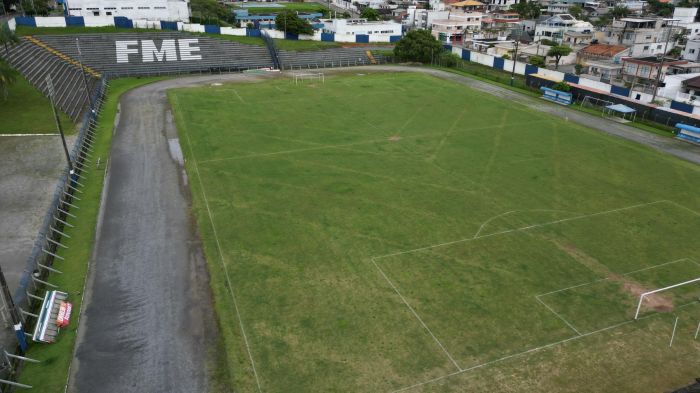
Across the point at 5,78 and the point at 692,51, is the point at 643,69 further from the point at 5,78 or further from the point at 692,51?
the point at 5,78

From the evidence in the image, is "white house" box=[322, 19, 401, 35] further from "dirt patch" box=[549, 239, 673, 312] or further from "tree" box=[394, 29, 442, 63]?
"dirt patch" box=[549, 239, 673, 312]

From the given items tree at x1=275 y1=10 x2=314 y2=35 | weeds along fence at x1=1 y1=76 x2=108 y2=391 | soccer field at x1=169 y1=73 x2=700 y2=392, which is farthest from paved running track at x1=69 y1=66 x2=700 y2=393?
tree at x1=275 y1=10 x2=314 y2=35

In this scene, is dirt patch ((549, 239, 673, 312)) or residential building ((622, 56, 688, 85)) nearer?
dirt patch ((549, 239, 673, 312))

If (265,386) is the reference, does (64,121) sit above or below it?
above

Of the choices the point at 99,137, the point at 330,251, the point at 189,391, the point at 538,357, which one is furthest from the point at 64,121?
the point at 538,357

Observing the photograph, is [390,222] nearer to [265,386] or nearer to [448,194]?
[448,194]

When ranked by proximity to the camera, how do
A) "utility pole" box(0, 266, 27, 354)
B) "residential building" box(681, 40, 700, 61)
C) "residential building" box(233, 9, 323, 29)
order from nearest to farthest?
"utility pole" box(0, 266, 27, 354)
"residential building" box(681, 40, 700, 61)
"residential building" box(233, 9, 323, 29)
